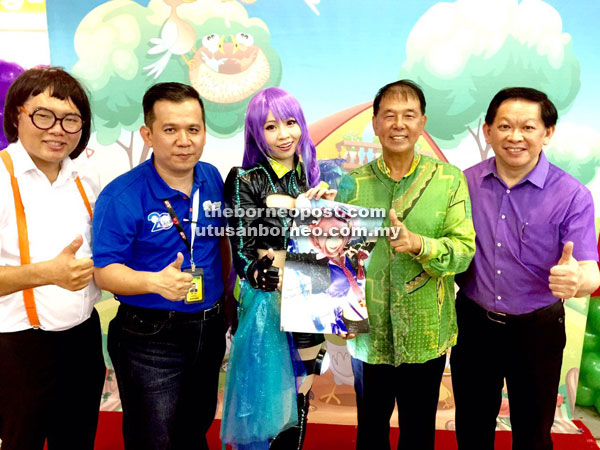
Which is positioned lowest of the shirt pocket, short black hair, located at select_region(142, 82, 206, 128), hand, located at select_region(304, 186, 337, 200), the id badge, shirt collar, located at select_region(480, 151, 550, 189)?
the id badge

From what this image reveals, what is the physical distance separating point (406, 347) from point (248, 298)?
2.51ft

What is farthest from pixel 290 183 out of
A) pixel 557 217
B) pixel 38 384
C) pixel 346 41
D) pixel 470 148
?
pixel 470 148

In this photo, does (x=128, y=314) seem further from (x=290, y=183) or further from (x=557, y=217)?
(x=557, y=217)

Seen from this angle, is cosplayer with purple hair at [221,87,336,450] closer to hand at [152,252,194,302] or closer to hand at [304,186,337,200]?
hand at [304,186,337,200]

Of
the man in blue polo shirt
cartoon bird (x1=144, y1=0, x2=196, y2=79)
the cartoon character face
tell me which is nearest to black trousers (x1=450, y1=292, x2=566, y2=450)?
the man in blue polo shirt

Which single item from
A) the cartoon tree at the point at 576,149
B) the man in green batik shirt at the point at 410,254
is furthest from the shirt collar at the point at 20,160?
the cartoon tree at the point at 576,149

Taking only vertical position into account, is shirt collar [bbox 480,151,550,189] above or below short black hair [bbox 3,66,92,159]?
below

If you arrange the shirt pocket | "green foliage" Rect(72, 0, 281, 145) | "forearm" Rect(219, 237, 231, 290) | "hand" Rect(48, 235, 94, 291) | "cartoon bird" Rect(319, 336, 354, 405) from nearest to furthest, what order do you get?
"hand" Rect(48, 235, 94, 291)
the shirt pocket
"forearm" Rect(219, 237, 231, 290)
"green foliage" Rect(72, 0, 281, 145)
"cartoon bird" Rect(319, 336, 354, 405)

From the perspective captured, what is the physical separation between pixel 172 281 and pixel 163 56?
2.04 m

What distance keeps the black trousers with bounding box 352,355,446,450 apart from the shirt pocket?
2.05ft

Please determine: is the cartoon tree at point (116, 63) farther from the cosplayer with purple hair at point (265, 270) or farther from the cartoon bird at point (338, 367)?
the cartoon bird at point (338, 367)

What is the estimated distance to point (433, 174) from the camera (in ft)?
6.34

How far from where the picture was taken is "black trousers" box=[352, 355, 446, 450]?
6.68 ft

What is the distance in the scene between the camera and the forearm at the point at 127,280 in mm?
1652
